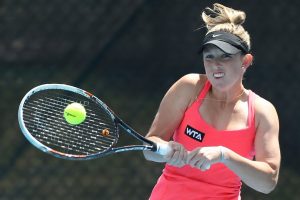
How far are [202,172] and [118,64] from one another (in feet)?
5.82

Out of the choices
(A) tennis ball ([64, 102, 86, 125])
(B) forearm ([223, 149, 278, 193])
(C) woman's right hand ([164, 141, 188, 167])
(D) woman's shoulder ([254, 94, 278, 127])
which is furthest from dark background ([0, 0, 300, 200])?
(C) woman's right hand ([164, 141, 188, 167])

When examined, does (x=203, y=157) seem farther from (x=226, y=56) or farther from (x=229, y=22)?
(x=229, y=22)

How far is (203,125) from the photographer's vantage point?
10.1ft

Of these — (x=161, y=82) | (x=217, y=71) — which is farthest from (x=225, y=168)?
(x=161, y=82)

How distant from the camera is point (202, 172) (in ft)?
10.2

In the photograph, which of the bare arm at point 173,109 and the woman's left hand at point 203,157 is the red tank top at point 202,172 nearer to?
the bare arm at point 173,109

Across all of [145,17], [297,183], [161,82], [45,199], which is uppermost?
[145,17]

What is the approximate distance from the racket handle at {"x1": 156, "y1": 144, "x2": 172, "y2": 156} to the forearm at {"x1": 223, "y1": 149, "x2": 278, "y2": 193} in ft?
0.65

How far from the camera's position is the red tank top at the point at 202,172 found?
3080 millimetres

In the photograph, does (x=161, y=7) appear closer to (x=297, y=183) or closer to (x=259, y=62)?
(x=259, y=62)

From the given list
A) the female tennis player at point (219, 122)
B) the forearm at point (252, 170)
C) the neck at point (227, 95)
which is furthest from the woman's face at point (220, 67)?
the forearm at point (252, 170)

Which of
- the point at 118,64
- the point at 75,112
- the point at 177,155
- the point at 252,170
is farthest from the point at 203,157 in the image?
Answer: the point at 118,64

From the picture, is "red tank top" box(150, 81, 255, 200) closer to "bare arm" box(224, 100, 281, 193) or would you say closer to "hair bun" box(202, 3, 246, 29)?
"bare arm" box(224, 100, 281, 193)

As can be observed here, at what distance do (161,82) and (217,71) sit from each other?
5.90 feet
